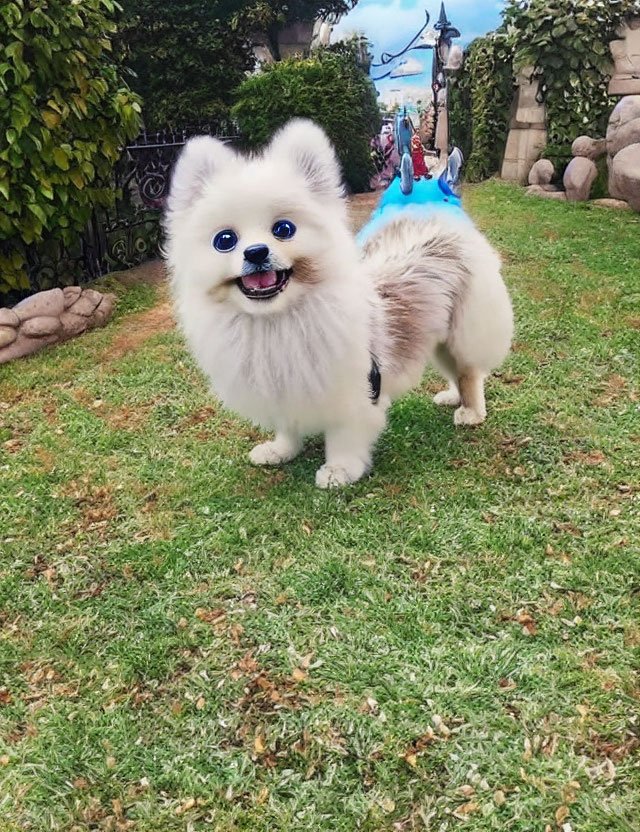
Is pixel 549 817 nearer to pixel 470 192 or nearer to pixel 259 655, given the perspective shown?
pixel 259 655

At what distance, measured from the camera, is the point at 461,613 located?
2119 millimetres

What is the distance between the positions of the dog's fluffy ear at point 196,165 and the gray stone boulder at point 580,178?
703 cm

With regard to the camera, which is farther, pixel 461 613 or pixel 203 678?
pixel 461 613

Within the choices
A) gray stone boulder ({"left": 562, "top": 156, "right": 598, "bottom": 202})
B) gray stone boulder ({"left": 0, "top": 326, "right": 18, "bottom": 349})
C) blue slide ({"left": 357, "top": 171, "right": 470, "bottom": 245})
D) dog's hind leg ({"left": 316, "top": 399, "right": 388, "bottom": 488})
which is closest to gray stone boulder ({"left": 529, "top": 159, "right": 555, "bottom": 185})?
gray stone boulder ({"left": 562, "top": 156, "right": 598, "bottom": 202})

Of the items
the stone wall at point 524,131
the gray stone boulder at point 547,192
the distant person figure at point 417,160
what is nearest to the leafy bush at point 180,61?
the stone wall at point 524,131

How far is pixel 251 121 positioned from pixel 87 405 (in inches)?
249

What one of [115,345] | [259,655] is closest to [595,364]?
[259,655]

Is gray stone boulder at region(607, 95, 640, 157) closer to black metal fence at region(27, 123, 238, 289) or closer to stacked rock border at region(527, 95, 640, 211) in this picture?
stacked rock border at region(527, 95, 640, 211)

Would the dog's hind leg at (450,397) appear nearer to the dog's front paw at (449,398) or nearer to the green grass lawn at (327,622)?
the dog's front paw at (449,398)

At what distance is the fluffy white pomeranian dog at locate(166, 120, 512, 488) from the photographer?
7.09ft

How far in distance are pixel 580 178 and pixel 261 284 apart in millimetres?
7191

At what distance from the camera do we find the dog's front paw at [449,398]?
350 cm

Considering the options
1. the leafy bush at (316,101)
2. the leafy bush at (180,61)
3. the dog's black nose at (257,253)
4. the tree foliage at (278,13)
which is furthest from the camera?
the tree foliage at (278,13)

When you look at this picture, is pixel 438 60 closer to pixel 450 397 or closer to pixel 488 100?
pixel 488 100
